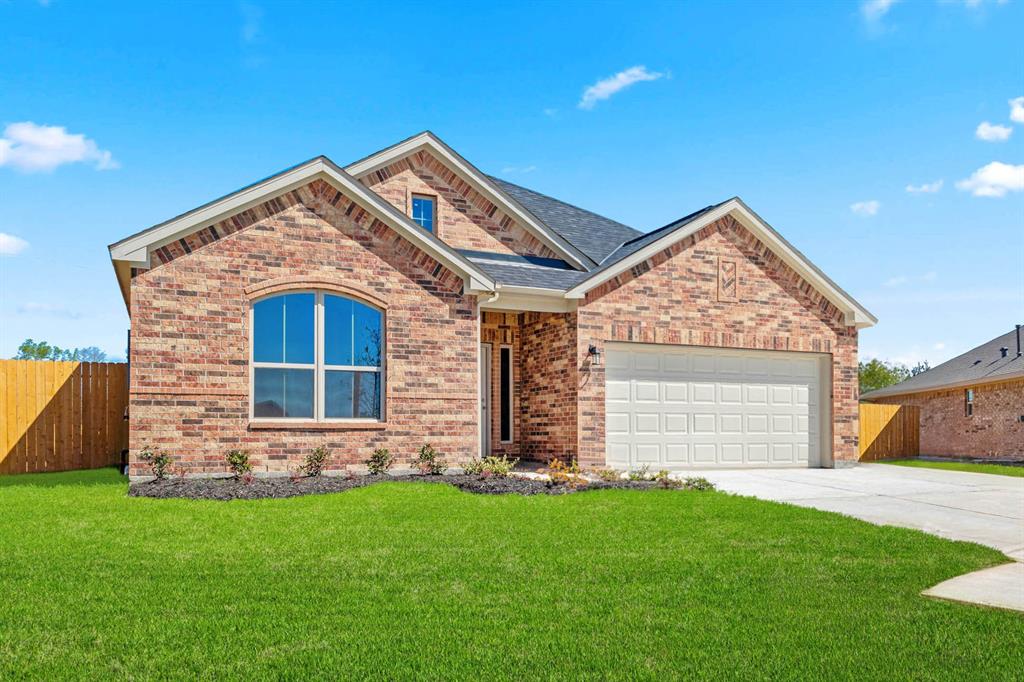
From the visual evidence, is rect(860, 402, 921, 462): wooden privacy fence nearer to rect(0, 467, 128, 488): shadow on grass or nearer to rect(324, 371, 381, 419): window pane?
rect(324, 371, 381, 419): window pane

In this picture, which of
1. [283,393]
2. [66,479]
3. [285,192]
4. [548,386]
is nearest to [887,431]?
[548,386]

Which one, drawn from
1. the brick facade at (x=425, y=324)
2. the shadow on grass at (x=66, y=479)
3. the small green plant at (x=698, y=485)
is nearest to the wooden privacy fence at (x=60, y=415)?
the shadow on grass at (x=66, y=479)

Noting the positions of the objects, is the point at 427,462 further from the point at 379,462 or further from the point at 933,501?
the point at 933,501

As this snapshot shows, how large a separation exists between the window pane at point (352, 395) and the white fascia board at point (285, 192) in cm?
234

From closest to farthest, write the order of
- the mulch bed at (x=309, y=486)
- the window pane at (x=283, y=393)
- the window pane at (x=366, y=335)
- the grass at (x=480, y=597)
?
the grass at (x=480, y=597)
the mulch bed at (x=309, y=486)
the window pane at (x=283, y=393)
the window pane at (x=366, y=335)

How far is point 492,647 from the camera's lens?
Result: 4332mm

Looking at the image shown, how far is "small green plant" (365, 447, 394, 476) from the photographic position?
12328 mm

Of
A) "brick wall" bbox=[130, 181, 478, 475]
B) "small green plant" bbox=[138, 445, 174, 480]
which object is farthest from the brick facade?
"small green plant" bbox=[138, 445, 174, 480]

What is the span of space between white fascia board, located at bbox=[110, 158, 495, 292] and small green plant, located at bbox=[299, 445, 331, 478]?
375cm

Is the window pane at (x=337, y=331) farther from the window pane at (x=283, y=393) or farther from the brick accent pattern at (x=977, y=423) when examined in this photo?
the brick accent pattern at (x=977, y=423)

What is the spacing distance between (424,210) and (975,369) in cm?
2030

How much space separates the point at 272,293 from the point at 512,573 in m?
7.62

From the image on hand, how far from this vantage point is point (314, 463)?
39.4 feet

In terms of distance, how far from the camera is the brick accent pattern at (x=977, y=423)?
23422mm
